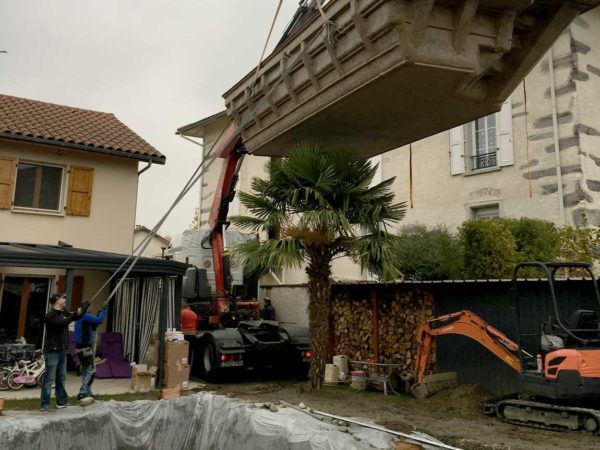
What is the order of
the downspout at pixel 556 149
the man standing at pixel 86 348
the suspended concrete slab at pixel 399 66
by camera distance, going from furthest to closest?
1. the downspout at pixel 556 149
2. the man standing at pixel 86 348
3. the suspended concrete slab at pixel 399 66

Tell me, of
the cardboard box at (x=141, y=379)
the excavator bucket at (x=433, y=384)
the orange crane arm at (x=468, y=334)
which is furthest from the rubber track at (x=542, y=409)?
the cardboard box at (x=141, y=379)

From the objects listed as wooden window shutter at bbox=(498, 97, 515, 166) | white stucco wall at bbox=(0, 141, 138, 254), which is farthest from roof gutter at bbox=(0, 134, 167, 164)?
wooden window shutter at bbox=(498, 97, 515, 166)

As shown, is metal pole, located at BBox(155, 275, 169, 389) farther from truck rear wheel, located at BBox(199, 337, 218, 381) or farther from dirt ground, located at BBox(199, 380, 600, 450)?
truck rear wheel, located at BBox(199, 337, 218, 381)

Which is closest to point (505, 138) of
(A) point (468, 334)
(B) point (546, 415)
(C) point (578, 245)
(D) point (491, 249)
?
(C) point (578, 245)

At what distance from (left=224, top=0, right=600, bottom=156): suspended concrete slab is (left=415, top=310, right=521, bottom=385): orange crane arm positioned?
10.2 feet

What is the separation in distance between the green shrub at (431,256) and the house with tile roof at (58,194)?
→ 692 centimetres

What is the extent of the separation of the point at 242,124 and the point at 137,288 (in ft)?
17.9

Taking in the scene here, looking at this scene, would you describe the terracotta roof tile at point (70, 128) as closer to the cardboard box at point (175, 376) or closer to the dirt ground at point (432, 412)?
the cardboard box at point (175, 376)

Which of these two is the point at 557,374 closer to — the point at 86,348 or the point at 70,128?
the point at 86,348

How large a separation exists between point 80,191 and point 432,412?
9737 mm

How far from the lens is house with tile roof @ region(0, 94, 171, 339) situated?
12.5 metres

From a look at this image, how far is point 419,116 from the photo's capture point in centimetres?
756

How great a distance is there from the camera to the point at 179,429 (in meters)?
7.34

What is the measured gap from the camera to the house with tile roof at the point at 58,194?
1246 cm
